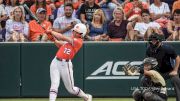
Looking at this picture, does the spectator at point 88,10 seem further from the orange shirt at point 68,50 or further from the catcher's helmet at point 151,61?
the catcher's helmet at point 151,61

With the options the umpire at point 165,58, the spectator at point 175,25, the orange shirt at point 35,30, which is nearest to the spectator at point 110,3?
the spectator at point 175,25

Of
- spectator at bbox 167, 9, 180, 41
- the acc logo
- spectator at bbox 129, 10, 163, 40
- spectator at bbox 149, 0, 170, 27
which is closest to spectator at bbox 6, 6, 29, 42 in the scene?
the acc logo

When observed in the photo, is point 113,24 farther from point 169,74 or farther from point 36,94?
point 169,74

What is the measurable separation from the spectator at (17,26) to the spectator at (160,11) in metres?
3.64

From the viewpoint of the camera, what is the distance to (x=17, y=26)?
16.2 meters

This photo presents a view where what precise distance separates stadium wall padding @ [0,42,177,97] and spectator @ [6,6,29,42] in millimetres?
540

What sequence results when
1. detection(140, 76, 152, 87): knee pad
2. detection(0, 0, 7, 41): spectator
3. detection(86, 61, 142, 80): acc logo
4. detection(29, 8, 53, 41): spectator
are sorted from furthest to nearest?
1. detection(0, 0, 7, 41): spectator
2. detection(29, 8, 53, 41): spectator
3. detection(86, 61, 142, 80): acc logo
4. detection(140, 76, 152, 87): knee pad

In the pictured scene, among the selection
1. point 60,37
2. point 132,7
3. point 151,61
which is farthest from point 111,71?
point 151,61

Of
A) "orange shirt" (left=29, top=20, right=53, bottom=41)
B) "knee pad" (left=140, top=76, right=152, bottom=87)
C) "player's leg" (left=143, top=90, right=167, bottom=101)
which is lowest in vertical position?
"player's leg" (left=143, top=90, right=167, bottom=101)

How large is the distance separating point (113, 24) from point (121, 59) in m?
1.18

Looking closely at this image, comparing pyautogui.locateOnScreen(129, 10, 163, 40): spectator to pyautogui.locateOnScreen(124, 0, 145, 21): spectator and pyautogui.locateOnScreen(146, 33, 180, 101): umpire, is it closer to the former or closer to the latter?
pyautogui.locateOnScreen(124, 0, 145, 21): spectator

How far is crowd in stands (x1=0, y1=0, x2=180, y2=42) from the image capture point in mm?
16188

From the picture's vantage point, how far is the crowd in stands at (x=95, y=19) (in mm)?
16188

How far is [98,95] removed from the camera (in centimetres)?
1565
